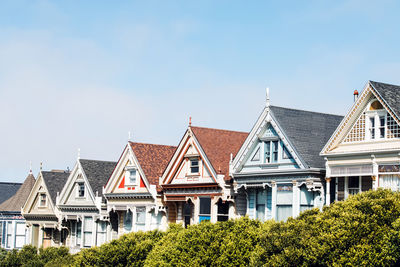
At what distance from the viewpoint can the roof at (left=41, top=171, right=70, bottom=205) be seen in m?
59.9

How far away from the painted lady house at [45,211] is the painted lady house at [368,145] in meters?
29.9

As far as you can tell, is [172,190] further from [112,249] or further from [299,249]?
[299,249]

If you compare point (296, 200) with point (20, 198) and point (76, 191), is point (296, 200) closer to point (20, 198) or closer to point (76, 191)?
point (76, 191)

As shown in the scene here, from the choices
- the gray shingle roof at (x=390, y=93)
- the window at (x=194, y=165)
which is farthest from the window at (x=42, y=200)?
the gray shingle roof at (x=390, y=93)

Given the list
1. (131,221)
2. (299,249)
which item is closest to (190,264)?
(299,249)

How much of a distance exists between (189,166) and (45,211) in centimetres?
1940

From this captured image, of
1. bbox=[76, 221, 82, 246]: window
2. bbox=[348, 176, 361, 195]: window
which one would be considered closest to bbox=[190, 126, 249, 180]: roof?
bbox=[348, 176, 361, 195]: window

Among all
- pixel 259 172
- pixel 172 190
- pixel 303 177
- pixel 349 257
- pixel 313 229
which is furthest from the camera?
pixel 172 190

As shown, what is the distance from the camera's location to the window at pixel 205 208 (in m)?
44.9

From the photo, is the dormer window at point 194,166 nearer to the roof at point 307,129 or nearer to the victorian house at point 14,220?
the roof at point 307,129

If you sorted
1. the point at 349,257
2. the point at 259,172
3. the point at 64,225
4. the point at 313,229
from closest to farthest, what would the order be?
the point at 349,257, the point at 313,229, the point at 259,172, the point at 64,225

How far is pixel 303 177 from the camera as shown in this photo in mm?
37906

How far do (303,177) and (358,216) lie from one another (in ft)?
35.7

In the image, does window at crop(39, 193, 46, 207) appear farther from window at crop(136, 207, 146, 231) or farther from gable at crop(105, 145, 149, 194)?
window at crop(136, 207, 146, 231)
